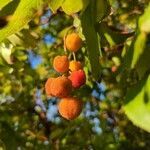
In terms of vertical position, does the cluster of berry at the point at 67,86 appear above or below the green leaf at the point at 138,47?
below

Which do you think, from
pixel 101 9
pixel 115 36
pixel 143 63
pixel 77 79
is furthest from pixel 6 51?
pixel 143 63

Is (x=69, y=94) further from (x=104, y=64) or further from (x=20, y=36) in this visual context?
(x=104, y=64)

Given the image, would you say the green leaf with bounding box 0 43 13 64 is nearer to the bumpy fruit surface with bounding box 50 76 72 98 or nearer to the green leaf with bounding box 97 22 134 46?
the green leaf with bounding box 97 22 134 46

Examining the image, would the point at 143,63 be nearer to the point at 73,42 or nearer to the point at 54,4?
the point at 54,4

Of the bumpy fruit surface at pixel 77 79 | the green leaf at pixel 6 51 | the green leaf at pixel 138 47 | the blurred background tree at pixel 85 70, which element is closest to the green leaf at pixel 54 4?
the blurred background tree at pixel 85 70

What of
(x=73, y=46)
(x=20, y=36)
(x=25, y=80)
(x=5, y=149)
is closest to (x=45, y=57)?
(x=25, y=80)

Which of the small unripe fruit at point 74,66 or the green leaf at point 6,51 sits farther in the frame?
the green leaf at point 6,51

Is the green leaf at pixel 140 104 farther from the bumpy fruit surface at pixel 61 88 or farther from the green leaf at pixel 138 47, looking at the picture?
the bumpy fruit surface at pixel 61 88
